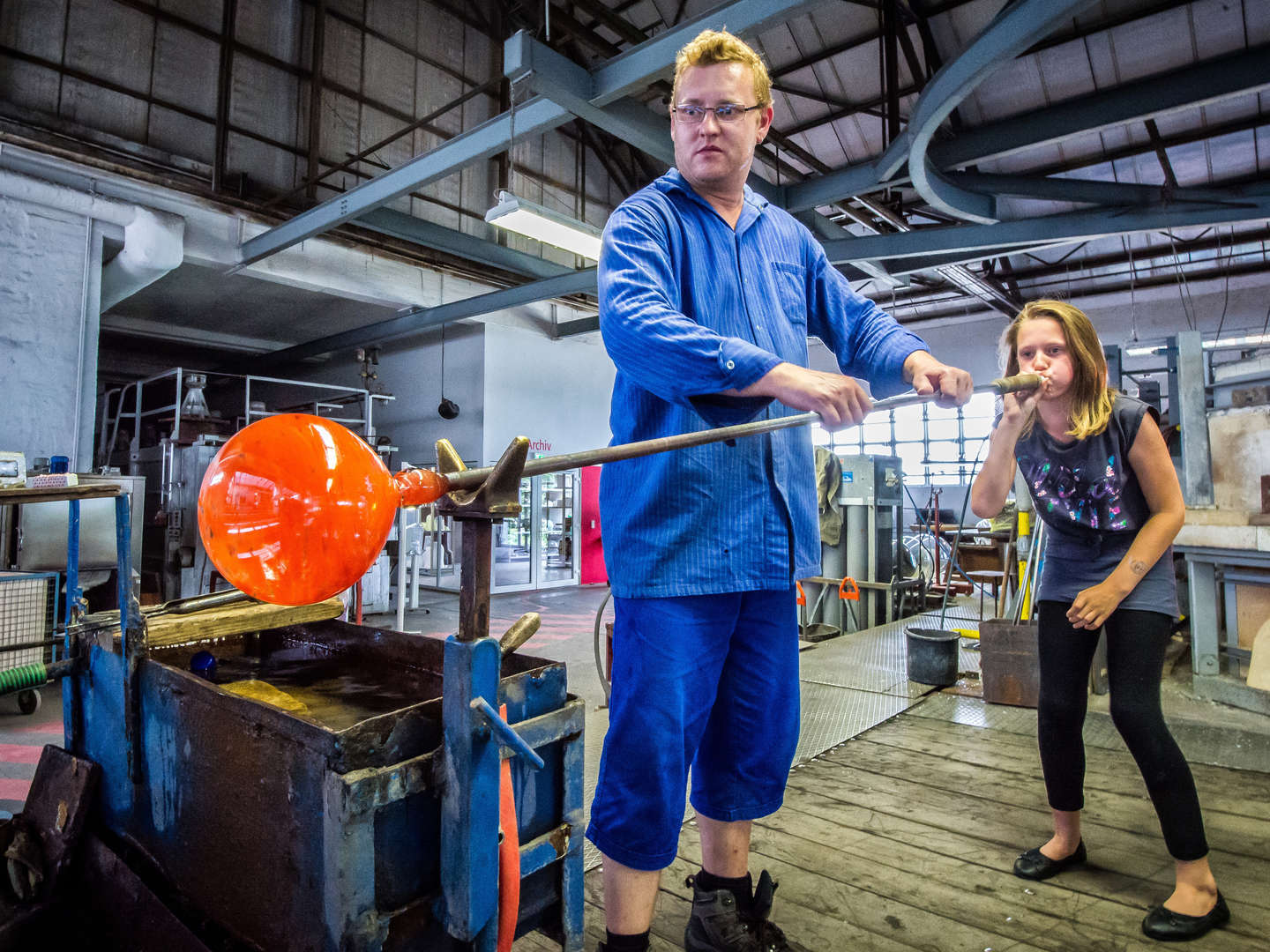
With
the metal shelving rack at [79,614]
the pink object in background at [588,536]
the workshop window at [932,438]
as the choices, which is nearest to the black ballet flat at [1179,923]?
the metal shelving rack at [79,614]

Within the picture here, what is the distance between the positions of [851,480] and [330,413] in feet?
28.7

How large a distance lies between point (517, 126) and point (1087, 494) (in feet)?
15.4

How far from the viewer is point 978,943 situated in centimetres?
160

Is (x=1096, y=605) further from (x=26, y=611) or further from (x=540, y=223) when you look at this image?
(x=26, y=611)

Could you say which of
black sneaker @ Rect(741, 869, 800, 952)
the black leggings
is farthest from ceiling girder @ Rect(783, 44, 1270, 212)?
black sneaker @ Rect(741, 869, 800, 952)

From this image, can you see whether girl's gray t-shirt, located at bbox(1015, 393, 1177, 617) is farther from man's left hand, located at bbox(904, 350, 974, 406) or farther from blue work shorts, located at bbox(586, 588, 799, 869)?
blue work shorts, located at bbox(586, 588, 799, 869)

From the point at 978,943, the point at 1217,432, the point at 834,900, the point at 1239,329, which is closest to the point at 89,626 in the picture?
the point at 834,900

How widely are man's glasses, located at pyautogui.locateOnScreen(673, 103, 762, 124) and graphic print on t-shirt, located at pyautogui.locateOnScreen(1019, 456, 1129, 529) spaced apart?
1.21 metres

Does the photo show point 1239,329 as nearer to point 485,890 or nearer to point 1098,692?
point 1098,692

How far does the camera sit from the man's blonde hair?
1269 millimetres

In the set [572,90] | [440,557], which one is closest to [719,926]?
[572,90]

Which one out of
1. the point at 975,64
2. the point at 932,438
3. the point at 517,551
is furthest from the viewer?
the point at 932,438

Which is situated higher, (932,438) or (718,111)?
(932,438)

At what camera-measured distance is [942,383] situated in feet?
3.96
